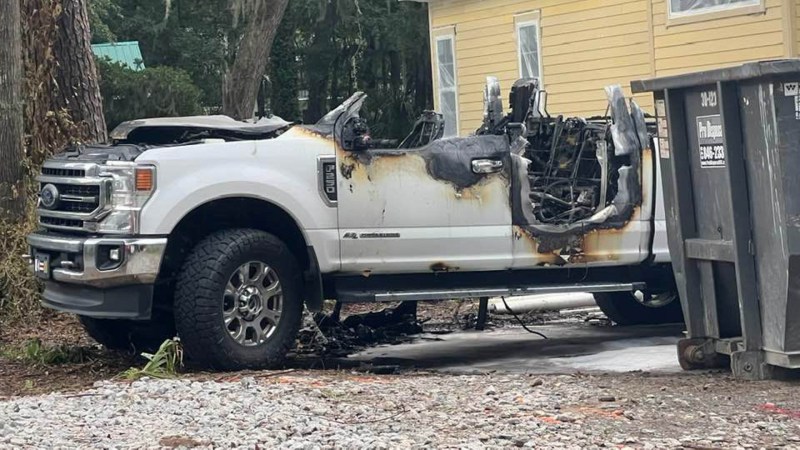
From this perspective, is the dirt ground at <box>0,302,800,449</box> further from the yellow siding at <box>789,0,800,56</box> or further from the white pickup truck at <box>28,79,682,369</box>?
the yellow siding at <box>789,0,800,56</box>

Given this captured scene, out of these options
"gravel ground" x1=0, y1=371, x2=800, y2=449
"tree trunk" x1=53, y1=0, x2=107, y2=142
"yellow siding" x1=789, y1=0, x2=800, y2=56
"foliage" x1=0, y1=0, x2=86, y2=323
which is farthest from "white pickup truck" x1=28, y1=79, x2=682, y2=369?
"yellow siding" x1=789, y1=0, x2=800, y2=56

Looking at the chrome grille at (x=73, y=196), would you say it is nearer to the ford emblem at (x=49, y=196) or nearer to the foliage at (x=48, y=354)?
the ford emblem at (x=49, y=196)

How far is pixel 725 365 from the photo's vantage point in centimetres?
816

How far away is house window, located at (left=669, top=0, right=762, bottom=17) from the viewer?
50.5 ft

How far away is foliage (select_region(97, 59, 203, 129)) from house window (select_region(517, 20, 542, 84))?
5686 millimetres

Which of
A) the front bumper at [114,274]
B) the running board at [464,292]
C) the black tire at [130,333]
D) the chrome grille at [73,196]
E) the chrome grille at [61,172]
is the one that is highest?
the chrome grille at [61,172]

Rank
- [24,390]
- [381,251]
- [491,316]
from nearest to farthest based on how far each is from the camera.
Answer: [24,390] → [381,251] → [491,316]

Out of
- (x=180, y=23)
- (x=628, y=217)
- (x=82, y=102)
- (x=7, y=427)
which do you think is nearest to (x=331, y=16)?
(x=180, y=23)

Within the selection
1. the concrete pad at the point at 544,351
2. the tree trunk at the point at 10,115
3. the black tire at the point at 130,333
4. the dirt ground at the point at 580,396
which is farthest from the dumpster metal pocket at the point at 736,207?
the tree trunk at the point at 10,115

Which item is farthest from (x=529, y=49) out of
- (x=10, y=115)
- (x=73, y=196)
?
(x=73, y=196)

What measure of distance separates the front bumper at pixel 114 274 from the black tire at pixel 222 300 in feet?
0.76

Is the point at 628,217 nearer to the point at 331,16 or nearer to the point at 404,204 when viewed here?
the point at 404,204

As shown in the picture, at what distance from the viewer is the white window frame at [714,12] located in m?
15.2

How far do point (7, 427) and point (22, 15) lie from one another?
6735mm
